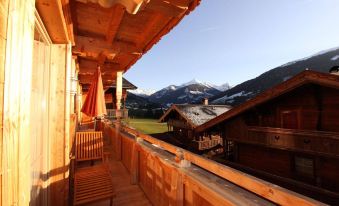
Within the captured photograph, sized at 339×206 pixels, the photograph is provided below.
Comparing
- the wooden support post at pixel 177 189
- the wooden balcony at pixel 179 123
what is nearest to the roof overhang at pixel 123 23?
the wooden support post at pixel 177 189

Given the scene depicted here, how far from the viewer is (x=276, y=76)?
430 feet

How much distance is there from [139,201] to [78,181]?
1312 mm

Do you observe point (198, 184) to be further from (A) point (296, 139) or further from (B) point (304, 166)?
(B) point (304, 166)

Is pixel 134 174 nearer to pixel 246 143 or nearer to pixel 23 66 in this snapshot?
pixel 23 66

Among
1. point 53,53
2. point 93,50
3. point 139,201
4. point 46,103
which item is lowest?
point 139,201

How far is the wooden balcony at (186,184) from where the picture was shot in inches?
63.8

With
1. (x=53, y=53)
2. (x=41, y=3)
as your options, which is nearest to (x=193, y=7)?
(x=41, y=3)

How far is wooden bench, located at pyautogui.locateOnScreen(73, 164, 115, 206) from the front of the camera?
342cm

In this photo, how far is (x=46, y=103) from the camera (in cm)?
290

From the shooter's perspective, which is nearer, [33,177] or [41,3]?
[41,3]

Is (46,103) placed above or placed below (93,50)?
below

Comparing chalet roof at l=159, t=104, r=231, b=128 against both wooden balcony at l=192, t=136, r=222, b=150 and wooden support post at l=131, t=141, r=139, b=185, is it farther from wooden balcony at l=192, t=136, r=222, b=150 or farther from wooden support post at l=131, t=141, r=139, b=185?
wooden support post at l=131, t=141, r=139, b=185

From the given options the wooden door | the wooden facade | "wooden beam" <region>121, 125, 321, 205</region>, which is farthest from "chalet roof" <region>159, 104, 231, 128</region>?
"wooden beam" <region>121, 125, 321, 205</region>

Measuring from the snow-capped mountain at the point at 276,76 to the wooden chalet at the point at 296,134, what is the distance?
363 ft
